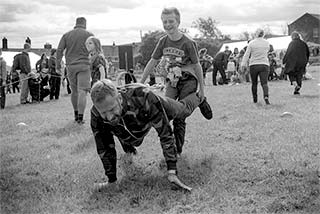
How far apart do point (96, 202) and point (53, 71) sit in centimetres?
1238

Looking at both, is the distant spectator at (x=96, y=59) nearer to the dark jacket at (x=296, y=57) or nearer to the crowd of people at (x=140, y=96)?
the crowd of people at (x=140, y=96)

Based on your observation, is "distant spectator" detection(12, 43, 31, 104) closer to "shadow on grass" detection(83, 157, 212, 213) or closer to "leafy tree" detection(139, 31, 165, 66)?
"shadow on grass" detection(83, 157, 212, 213)

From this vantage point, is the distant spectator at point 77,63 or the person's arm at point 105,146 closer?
the person's arm at point 105,146

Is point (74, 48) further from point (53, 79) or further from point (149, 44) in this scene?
point (149, 44)

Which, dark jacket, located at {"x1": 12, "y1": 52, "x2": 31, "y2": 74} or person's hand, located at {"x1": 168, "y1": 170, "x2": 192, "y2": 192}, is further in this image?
dark jacket, located at {"x1": 12, "y1": 52, "x2": 31, "y2": 74}

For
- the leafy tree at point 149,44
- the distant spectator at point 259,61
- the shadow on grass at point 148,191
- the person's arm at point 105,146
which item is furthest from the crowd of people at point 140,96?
the leafy tree at point 149,44

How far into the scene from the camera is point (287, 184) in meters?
4.15

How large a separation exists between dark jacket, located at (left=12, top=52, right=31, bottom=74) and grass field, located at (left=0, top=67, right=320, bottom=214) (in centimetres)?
741

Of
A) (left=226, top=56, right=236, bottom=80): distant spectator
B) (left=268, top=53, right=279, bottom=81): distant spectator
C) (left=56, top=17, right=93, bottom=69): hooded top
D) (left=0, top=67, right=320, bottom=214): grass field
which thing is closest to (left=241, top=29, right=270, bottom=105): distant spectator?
(left=0, top=67, right=320, bottom=214): grass field

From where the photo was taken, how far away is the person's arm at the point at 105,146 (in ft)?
14.3

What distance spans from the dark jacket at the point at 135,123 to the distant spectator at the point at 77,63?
153 inches

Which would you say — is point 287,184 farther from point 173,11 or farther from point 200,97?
point 173,11

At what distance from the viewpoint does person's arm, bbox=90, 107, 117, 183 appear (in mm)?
4363

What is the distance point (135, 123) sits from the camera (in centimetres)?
436
